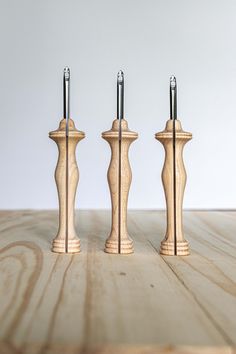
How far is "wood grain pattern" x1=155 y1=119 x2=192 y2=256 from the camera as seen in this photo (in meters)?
0.69

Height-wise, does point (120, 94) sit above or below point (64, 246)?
above

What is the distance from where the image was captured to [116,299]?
45 centimetres

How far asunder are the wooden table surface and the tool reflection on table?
0.9 inches

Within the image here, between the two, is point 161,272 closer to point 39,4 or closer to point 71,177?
point 71,177

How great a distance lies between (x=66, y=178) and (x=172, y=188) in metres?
0.14

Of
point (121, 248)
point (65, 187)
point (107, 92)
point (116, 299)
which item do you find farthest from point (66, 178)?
point (107, 92)

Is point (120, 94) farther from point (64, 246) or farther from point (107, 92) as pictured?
point (107, 92)

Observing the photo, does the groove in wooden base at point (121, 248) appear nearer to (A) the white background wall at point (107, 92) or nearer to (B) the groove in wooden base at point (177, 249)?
(B) the groove in wooden base at point (177, 249)

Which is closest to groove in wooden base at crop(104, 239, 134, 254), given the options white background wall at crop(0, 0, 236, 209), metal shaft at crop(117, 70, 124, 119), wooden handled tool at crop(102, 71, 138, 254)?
wooden handled tool at crop(102, 71, 138, 254)

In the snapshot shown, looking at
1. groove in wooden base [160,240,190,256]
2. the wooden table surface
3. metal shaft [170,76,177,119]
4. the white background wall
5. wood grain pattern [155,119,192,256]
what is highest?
the white background wall

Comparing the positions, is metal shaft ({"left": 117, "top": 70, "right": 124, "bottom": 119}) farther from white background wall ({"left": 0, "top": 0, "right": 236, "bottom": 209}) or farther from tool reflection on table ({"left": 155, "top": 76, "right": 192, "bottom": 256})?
white background wall ({"left": 0, "top": 0, "right": 236, "bottom": 209})

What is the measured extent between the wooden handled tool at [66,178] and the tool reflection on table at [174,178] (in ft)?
0.37

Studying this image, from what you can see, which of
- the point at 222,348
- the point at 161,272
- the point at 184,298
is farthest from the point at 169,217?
the point at 222,348

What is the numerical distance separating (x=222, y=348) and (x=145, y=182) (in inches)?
103
